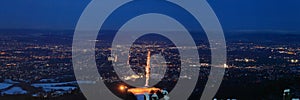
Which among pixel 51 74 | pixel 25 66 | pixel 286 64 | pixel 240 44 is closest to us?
pixel 51 74

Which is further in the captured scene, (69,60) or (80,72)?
(69,60)

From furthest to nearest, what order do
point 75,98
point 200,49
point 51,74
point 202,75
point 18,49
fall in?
point 200,49
point 18,49
point 51,74
point 202,75
point 75,98

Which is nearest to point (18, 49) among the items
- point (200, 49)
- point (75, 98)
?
point (200, 49)

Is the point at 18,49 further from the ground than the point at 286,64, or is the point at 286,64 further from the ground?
the point at 18,49

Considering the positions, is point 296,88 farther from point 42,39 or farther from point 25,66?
point 42,39

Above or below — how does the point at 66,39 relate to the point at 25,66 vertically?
above

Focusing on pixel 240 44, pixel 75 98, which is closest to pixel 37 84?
pixel 75 98

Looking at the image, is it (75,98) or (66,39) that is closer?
(75,98)

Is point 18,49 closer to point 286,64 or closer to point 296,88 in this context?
point 286,64

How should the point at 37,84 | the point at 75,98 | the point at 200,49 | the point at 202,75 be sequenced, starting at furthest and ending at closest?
the point at 200,49
the point at 202,75
the point at 37,84
the point at 75,98
